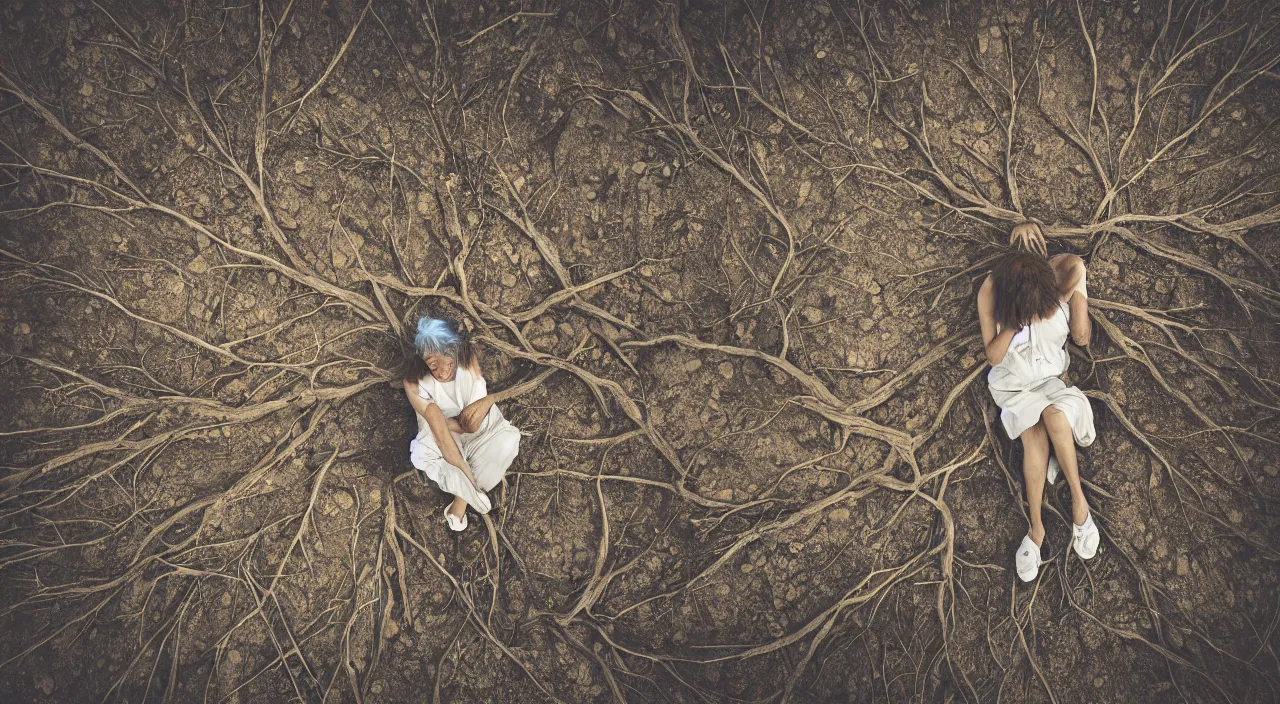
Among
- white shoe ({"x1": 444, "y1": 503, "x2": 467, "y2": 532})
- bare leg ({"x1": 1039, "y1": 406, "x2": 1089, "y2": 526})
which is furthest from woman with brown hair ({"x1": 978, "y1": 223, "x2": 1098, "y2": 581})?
white shoe ({"x1": 444, "y1": 503, "x2": 467, "y2": 532})

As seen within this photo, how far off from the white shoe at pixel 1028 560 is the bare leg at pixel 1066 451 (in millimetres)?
168

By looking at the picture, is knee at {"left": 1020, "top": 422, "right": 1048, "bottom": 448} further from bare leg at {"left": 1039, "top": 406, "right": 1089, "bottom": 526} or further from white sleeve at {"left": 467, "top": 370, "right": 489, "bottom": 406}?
white sleeve at {"left": 467, "top": 370, "right": 489, "bottom": 406}

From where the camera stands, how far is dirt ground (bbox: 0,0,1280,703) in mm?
2783

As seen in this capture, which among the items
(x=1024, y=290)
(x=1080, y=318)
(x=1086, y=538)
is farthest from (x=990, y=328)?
(x=1086, y=538)

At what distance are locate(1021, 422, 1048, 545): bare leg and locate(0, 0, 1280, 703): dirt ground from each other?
103 millimetres

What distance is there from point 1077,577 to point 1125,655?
1.15ft

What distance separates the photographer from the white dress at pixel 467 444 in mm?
2713

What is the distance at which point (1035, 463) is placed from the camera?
9.36 ft

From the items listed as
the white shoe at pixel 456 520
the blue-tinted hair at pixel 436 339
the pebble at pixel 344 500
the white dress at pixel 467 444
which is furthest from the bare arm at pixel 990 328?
the pebble at pixel 344 500

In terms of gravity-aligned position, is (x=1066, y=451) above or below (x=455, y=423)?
below

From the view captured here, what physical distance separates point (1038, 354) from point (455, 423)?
1938 millimetres

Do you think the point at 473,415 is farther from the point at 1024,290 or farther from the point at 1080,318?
the point at 1080,318

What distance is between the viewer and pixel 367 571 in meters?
2.94

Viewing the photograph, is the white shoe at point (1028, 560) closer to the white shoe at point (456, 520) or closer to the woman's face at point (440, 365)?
the white shoe at point (456, 520)
